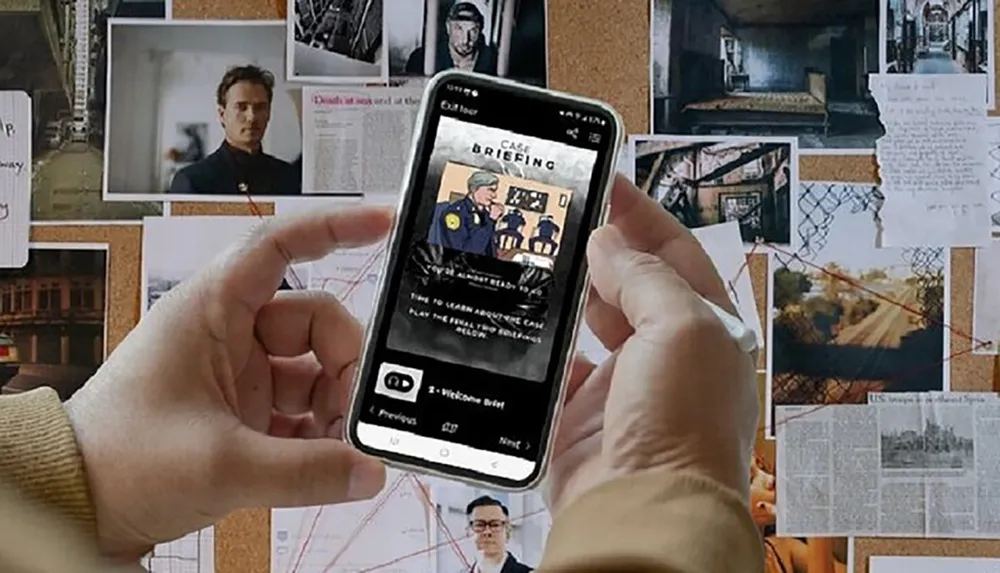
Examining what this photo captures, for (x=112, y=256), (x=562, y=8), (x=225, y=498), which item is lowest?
(x=225, y=498)

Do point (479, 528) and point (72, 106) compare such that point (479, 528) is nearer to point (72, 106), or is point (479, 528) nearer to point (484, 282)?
point (484, 282)

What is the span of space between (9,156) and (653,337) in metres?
0.48

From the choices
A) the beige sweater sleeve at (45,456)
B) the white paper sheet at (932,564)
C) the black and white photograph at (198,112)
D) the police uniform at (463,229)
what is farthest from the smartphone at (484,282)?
the white paper sheet at (932,564)

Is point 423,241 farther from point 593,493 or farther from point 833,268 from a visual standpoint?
point 833,268

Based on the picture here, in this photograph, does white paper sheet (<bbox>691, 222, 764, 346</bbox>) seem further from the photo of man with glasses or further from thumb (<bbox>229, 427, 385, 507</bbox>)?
thumb (<bbox>229, 427, 385, 507</bbox>)

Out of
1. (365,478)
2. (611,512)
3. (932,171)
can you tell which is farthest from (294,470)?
(932,171)

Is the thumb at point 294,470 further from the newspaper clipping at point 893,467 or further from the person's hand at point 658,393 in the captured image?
the newspaper clipping at point 893,467

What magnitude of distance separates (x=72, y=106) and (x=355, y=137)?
190 millimetres

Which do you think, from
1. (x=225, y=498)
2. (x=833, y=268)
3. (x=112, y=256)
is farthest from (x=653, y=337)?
(x=112, y=256)

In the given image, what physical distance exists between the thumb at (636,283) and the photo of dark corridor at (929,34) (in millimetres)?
318

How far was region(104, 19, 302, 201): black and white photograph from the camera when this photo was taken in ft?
2.36

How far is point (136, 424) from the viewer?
476mm

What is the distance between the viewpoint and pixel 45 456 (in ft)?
1.50

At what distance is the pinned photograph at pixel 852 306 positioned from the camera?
2.37 ft
